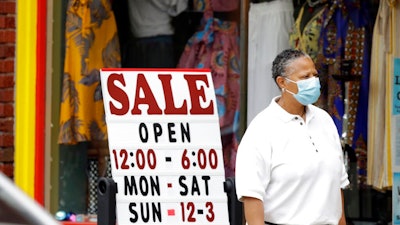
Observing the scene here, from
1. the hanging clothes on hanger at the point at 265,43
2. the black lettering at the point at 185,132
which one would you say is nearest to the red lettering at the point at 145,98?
the black lettering at the point at 185,132

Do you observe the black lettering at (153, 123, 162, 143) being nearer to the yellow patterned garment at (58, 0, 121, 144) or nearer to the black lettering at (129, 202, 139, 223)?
the black lettering at (129, 202, 139, 223)

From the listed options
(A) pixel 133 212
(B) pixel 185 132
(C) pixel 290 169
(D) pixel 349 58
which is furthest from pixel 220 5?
(C) pixel 290 169

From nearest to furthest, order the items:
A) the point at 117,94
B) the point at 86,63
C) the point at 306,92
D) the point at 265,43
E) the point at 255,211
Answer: the point at 255,211 → the point at 306,92 → the point at 117,94 → the point at 265,43 → the point at 86,63

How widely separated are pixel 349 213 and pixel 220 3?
1817 mm

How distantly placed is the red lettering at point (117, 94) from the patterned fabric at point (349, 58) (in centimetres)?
216

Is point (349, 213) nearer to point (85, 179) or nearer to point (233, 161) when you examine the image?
point (233, 161)

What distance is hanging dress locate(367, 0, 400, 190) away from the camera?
28.0 feet

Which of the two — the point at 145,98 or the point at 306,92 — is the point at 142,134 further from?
the point at 306,92

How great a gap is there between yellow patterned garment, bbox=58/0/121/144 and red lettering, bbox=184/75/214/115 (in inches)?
82.3

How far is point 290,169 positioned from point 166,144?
1383mm

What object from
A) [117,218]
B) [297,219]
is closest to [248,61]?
[117,218]

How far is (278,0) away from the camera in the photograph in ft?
29.0

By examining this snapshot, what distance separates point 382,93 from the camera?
28.3 ft

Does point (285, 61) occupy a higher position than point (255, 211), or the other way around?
point (285, 61)
